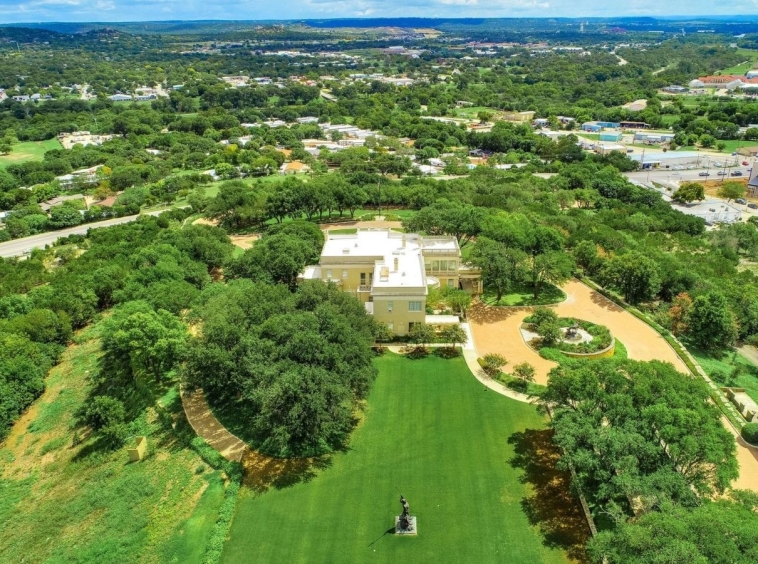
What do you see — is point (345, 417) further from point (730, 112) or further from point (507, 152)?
point (730, 112)

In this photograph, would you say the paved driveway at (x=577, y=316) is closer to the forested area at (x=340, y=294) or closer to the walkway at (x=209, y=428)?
the forested area at (x=340, y=294)

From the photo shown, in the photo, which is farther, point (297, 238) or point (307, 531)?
point (297, 238)

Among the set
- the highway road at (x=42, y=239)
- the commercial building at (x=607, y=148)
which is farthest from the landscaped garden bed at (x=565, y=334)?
the commercial building at (x=607, y=148)

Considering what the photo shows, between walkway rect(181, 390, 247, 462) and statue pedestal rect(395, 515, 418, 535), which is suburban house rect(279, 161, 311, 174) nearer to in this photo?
walkway rect(181, 390, 247, 462)

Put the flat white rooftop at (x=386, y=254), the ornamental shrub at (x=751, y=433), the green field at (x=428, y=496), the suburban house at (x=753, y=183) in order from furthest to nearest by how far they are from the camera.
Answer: the suburban house at (x=753, y=183) < the flat white rooftop at (x=386, y=254) < the ornamental shrub at (x=751, y=433) < the green field at (x=428, y=496)

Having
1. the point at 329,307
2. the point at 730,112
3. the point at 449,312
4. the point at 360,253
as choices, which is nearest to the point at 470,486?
the point at 329,307

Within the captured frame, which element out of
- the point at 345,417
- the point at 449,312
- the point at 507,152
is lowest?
the point at 507,152
